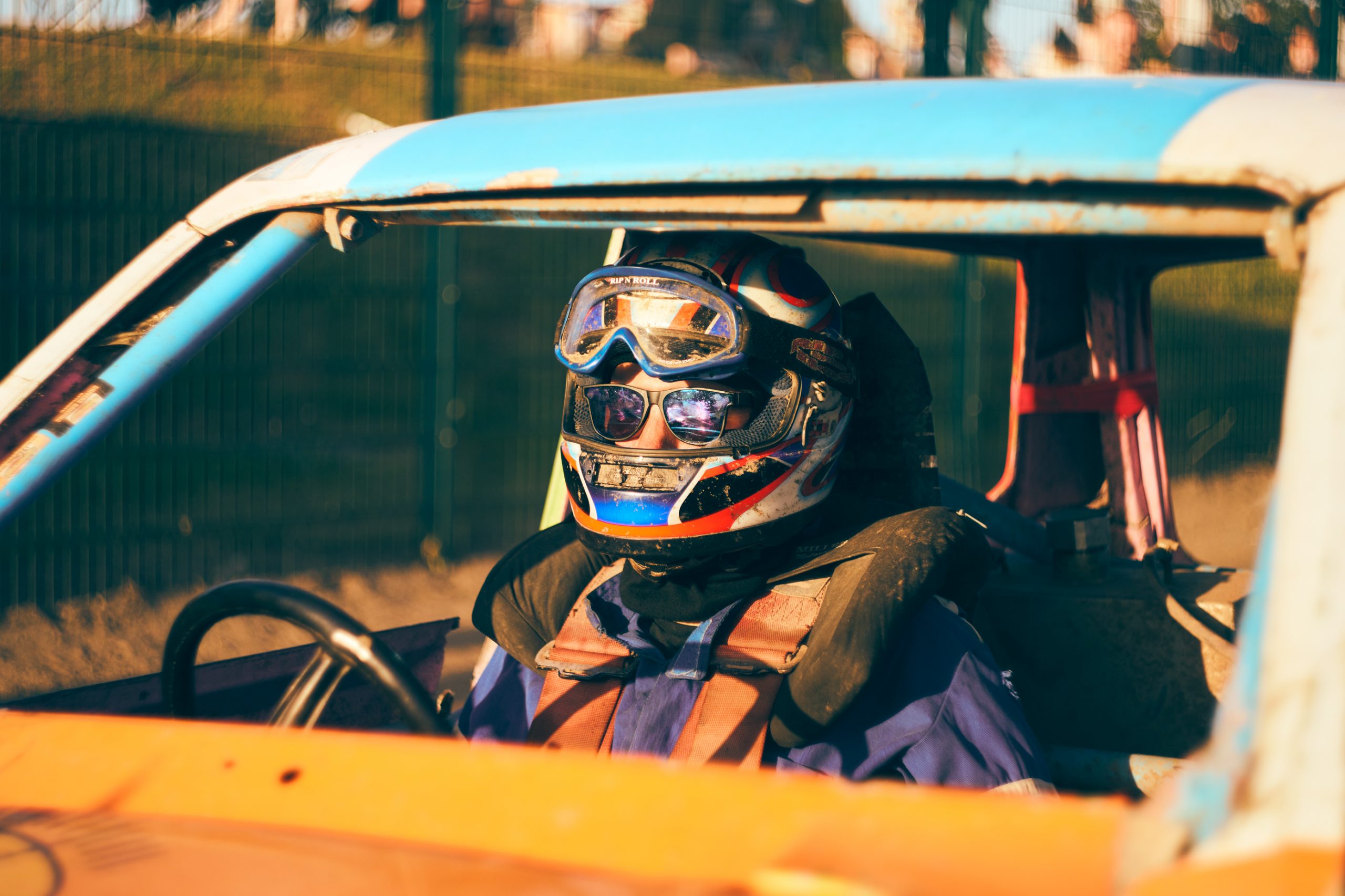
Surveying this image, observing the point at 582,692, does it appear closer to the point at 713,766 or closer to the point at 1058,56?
the point at 713,766

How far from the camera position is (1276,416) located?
9852mm

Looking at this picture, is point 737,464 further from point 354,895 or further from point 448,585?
point 448,585

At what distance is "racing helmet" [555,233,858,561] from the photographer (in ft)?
6.63

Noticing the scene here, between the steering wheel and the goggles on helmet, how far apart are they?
78 cm

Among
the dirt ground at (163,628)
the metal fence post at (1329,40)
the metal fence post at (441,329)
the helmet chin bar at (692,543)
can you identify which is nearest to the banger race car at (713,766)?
the helmet chin bar at (692,543)

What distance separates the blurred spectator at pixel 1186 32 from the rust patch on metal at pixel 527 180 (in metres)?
7.99

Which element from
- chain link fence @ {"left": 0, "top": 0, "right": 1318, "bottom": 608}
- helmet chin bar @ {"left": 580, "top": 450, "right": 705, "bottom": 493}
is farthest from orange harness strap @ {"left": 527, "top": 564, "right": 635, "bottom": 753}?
chain link fence @ {"left": 0, "top": 0, "right": 1318, "bottom": 608}

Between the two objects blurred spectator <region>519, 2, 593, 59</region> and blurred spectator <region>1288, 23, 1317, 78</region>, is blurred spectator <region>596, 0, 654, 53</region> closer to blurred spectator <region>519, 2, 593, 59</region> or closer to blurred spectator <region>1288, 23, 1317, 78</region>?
blurred spectator <region>519, 2, 593, 59</region>

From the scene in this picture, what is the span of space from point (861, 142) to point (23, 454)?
123 centimetres

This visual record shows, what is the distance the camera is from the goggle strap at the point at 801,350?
6.68ft

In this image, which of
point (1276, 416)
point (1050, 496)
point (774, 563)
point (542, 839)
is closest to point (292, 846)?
point (542, 839)

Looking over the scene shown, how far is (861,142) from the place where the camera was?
54.9 inches

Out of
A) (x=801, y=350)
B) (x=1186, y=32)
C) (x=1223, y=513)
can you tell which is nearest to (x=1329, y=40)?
(x=1186, y=32)

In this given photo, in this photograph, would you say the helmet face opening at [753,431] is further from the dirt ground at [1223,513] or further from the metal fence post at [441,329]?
the dirt ground at [1223,513]
